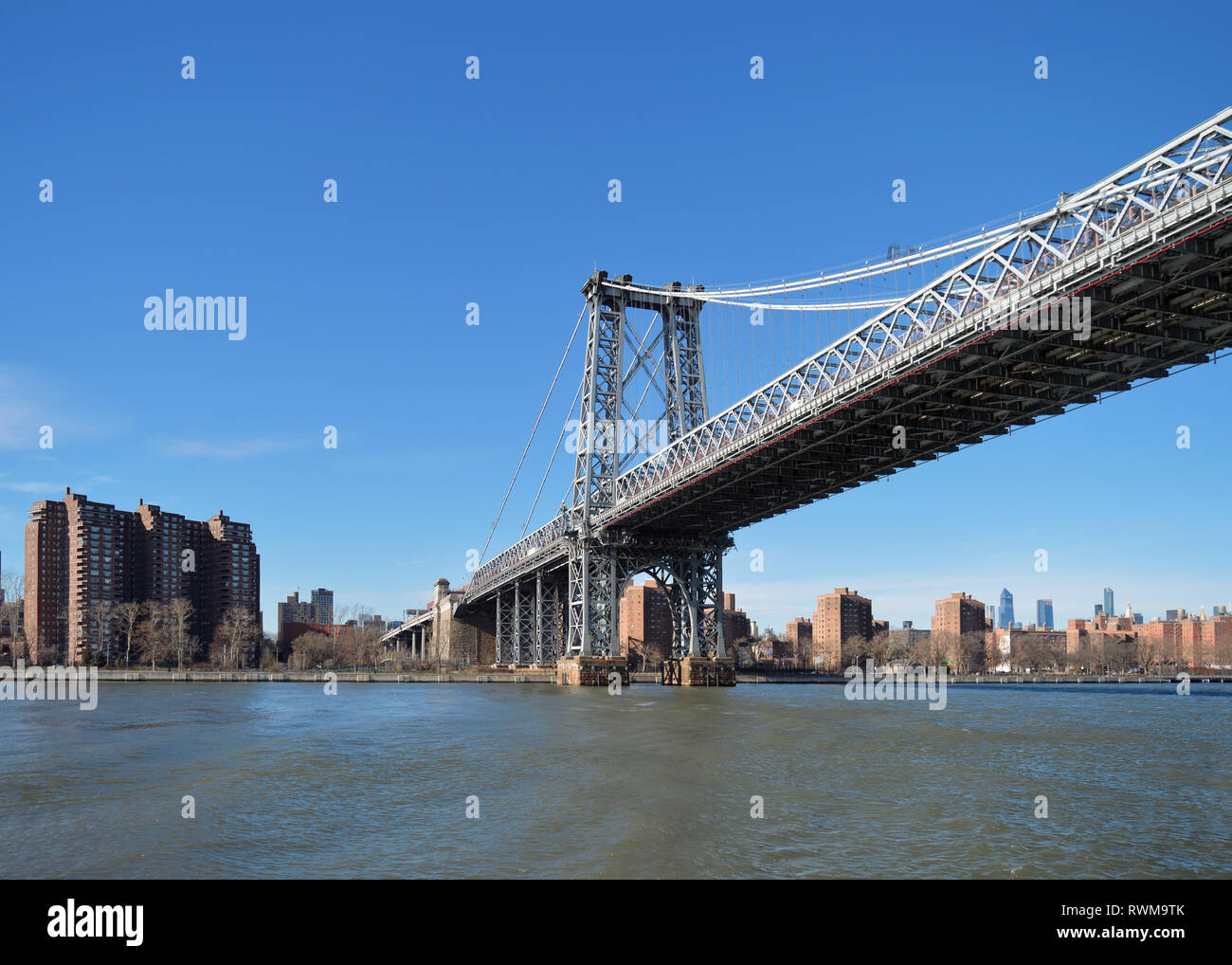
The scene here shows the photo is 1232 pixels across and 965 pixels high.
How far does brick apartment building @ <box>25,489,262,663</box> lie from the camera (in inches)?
5177

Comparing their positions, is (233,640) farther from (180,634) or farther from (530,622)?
(530,622)

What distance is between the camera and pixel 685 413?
73375 millimetres

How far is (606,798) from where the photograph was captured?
21328 mm

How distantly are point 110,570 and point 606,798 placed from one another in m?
140

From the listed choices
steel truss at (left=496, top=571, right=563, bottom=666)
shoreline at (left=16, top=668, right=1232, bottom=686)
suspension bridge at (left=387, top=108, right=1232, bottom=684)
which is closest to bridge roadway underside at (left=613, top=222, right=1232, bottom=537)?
suspension bridge at (left=387, top=108, right=1232, bottom=684)

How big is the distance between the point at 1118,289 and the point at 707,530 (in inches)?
1858

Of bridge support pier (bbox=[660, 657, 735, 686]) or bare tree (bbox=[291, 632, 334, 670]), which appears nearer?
bridge support pier (bbox=[660, 657, 735, 686])

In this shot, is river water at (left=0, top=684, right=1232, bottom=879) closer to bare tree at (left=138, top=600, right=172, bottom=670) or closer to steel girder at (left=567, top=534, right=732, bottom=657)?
steel girder at (left=567, top=534, right=732, bottom=657)

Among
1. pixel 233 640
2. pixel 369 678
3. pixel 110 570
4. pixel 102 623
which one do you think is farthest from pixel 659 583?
pixel 110 570

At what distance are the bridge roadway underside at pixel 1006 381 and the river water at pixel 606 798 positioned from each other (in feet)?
46.4

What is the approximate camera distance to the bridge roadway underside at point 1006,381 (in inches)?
1156

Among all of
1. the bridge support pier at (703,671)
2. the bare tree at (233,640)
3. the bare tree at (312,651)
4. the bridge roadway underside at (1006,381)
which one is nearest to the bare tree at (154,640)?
the bare tree at (233,640)

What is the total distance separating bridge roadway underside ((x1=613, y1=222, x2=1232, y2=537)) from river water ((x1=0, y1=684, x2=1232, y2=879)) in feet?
46.4

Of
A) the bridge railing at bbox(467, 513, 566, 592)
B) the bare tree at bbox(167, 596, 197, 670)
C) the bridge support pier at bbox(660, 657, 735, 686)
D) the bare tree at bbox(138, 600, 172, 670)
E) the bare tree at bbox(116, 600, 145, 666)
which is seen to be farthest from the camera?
the bare tree at bbox(167, 596, 197, 670)
